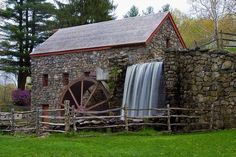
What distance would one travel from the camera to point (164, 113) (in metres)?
16.8

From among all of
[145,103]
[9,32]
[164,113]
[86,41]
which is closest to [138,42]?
[86,41]

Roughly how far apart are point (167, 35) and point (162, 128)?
1127cm

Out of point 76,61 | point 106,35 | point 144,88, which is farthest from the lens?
point 76,61

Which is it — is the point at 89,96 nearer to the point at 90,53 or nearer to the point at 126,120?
the point at 90,53

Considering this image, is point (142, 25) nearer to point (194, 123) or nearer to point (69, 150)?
point (194, 123)

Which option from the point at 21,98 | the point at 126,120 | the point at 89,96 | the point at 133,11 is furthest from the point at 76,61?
the point at 133,11

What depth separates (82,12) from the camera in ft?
137

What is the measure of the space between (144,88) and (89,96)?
15.1 ft

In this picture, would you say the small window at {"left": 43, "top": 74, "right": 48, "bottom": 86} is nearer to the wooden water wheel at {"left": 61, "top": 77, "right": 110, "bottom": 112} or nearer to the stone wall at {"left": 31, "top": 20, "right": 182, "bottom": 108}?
the stone wall at {"left": 31, "top": 20, "right": 182, "bottom": 108}

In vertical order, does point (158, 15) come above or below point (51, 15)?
below

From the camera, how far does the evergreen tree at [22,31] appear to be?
36.5 meters

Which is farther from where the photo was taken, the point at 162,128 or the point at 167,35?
the point at 167,35

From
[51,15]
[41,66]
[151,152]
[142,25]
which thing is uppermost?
[51,15]

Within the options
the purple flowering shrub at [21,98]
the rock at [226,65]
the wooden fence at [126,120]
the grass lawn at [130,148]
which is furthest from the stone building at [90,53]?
the grass lawn at [130,148]
